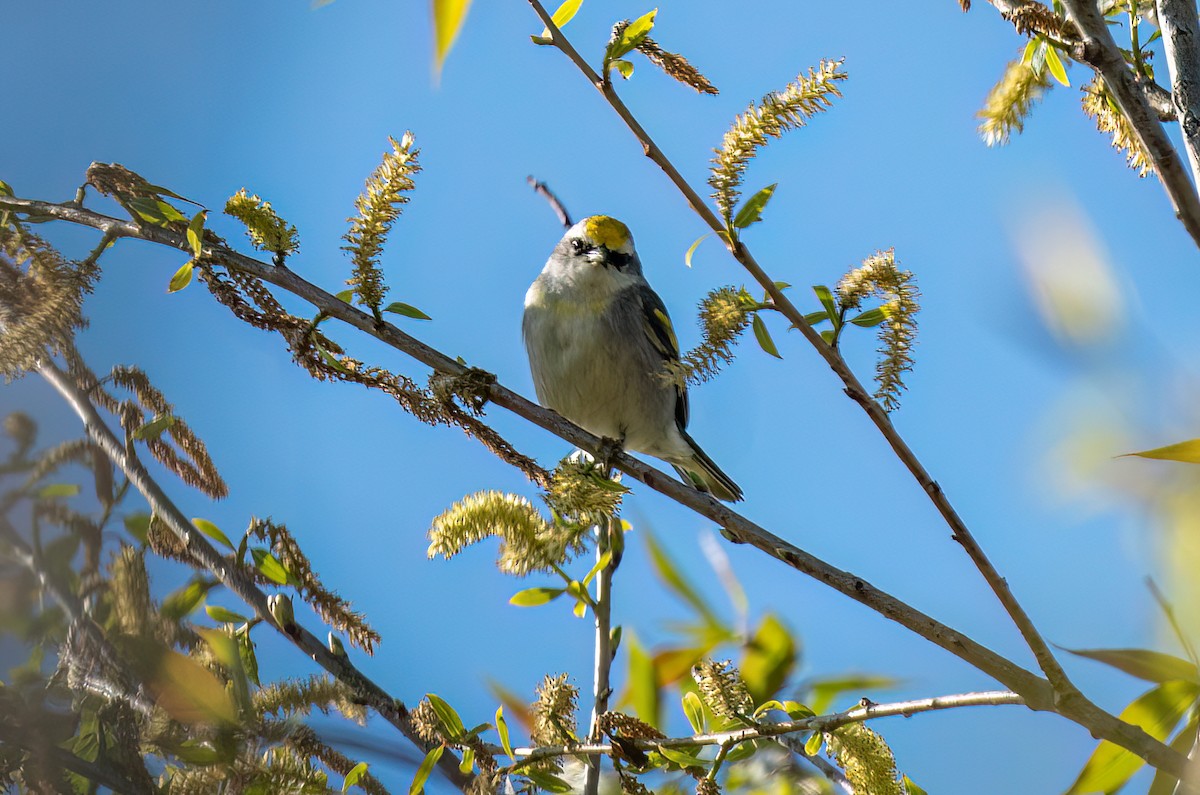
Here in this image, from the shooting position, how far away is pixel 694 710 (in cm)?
137

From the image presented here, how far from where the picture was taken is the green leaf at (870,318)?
1138mm

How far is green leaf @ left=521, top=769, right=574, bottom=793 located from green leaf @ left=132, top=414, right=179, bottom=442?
63 cm

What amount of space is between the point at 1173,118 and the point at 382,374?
38.6 inches

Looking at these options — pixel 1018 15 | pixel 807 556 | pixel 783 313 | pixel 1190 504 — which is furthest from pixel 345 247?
pixel 1190 504

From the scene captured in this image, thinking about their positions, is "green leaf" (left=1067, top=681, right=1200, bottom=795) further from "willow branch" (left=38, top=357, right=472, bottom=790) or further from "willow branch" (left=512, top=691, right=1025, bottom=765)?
"willow branch" (left=38, top=357, right=472, bottom=790)

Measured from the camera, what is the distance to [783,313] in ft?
3.52

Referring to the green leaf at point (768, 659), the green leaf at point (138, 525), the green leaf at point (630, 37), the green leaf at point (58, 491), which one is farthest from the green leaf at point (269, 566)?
the green leaf at point (630, 37)

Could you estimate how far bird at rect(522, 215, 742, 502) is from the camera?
3119mm

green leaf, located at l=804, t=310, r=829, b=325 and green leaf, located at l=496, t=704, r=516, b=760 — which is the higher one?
green leaf, located at l=804, t=310, r=829, b=325

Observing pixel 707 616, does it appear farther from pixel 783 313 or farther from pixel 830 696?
pixel 783 313

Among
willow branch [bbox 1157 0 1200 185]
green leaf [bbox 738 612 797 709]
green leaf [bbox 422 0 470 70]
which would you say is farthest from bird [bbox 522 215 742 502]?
green leaf [bbox 422 0 470 70]

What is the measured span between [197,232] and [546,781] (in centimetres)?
79

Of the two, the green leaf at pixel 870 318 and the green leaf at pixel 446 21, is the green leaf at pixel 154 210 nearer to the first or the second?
the green leaf at pixel 446 21

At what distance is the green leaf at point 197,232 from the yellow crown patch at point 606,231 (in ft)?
6.71
